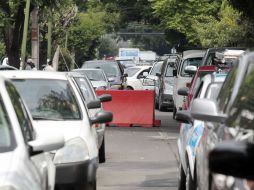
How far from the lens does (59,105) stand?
948cm

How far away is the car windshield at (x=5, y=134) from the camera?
543 cm

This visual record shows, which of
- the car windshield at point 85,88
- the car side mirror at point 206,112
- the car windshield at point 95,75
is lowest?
the car windshield at point 95,75

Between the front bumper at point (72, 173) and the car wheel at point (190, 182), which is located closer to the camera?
the front bumper at point (72, 173)

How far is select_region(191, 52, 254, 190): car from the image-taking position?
15.3 ft

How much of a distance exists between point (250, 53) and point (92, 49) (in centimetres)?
5895

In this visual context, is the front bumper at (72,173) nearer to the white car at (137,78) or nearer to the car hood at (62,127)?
the car hood at (62,127)

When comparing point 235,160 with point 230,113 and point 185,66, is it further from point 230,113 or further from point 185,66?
point 185,66

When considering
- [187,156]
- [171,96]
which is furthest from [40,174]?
[171,96]

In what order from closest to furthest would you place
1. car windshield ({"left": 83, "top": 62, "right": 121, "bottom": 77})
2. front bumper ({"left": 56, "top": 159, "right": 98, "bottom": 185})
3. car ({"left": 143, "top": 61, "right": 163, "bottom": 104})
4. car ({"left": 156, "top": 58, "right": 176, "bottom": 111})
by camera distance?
front bumper ({"left": 56, "top": 159, "right": 98, "bottom": 185}) → car ({"left": 156, "top": 58, "right": 176, "bottom": 111}) → car ({"left": 143, "top": 61, "right": 163, "bottom": 104}) → car windshield ({"left": 83, "top": 62, "right": 121, "bottom": 77})

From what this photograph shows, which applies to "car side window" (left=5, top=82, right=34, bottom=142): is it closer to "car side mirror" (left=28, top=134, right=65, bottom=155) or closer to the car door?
the car door

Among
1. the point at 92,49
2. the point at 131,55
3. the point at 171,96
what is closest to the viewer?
the point at 171,96

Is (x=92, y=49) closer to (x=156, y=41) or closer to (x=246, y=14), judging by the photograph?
(x=156, y=41)

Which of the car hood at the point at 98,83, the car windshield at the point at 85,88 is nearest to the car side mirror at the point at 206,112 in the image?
the car windshield at the point at 85,88

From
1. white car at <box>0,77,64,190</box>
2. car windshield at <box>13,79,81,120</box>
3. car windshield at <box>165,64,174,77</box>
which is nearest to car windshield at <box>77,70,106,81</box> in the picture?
car windshield at <box>165,64,174,77</box>
